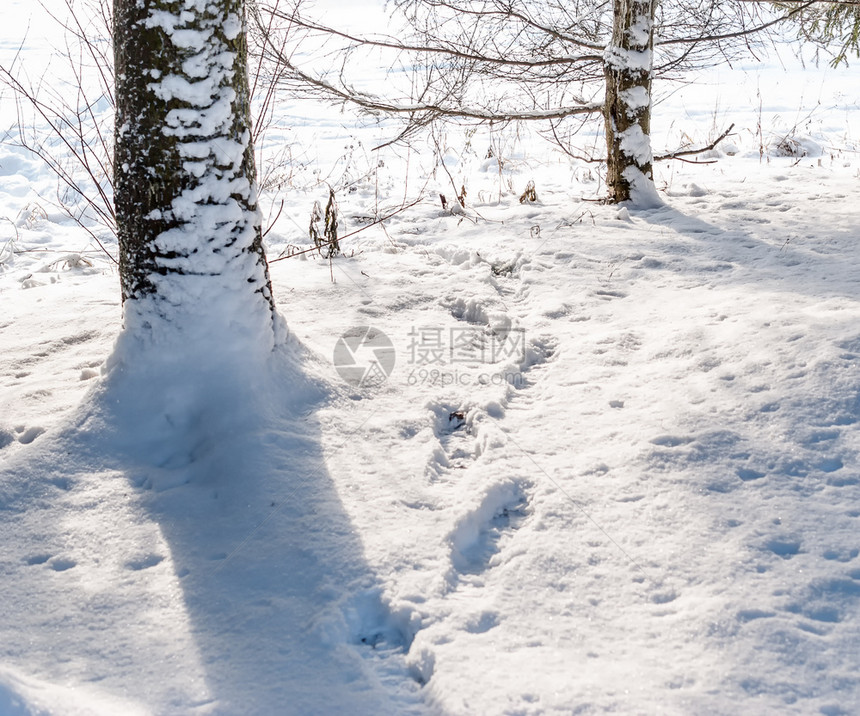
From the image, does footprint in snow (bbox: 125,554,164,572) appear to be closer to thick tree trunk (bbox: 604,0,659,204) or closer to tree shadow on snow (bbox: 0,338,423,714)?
tree shadow on snow (bbox: 0,338,423,714)

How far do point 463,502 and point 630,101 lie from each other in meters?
3.81

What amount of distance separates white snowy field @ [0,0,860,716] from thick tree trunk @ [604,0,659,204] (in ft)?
4.57

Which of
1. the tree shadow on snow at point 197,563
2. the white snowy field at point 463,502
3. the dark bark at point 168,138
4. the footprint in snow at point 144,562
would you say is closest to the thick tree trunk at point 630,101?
the white snowy field at point 463,502

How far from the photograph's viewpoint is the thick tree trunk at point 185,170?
2.22 m

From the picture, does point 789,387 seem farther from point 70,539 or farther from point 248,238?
point 70,539

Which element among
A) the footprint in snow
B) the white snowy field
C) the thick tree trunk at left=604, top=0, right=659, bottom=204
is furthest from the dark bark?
the thick tree trunk at left=604, top=0, right=659, bottom=204

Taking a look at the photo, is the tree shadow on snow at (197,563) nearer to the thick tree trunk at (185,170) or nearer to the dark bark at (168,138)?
the thick tree trunk at (185,170)

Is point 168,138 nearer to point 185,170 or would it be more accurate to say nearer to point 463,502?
point 185,170

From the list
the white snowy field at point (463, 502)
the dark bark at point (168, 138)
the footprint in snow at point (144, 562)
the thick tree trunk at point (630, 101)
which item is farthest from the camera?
the thick tree trunk at point (630, 101)

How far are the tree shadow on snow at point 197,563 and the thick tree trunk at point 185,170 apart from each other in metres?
0.31

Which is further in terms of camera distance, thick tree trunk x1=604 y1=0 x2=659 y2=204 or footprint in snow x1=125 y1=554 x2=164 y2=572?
thick tree trunk x1=604 y1=0 x2=659 y2=204

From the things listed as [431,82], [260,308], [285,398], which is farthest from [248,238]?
[431,82]

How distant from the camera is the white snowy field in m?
1.47

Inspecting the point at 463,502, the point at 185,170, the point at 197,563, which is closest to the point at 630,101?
the point at 185,170
